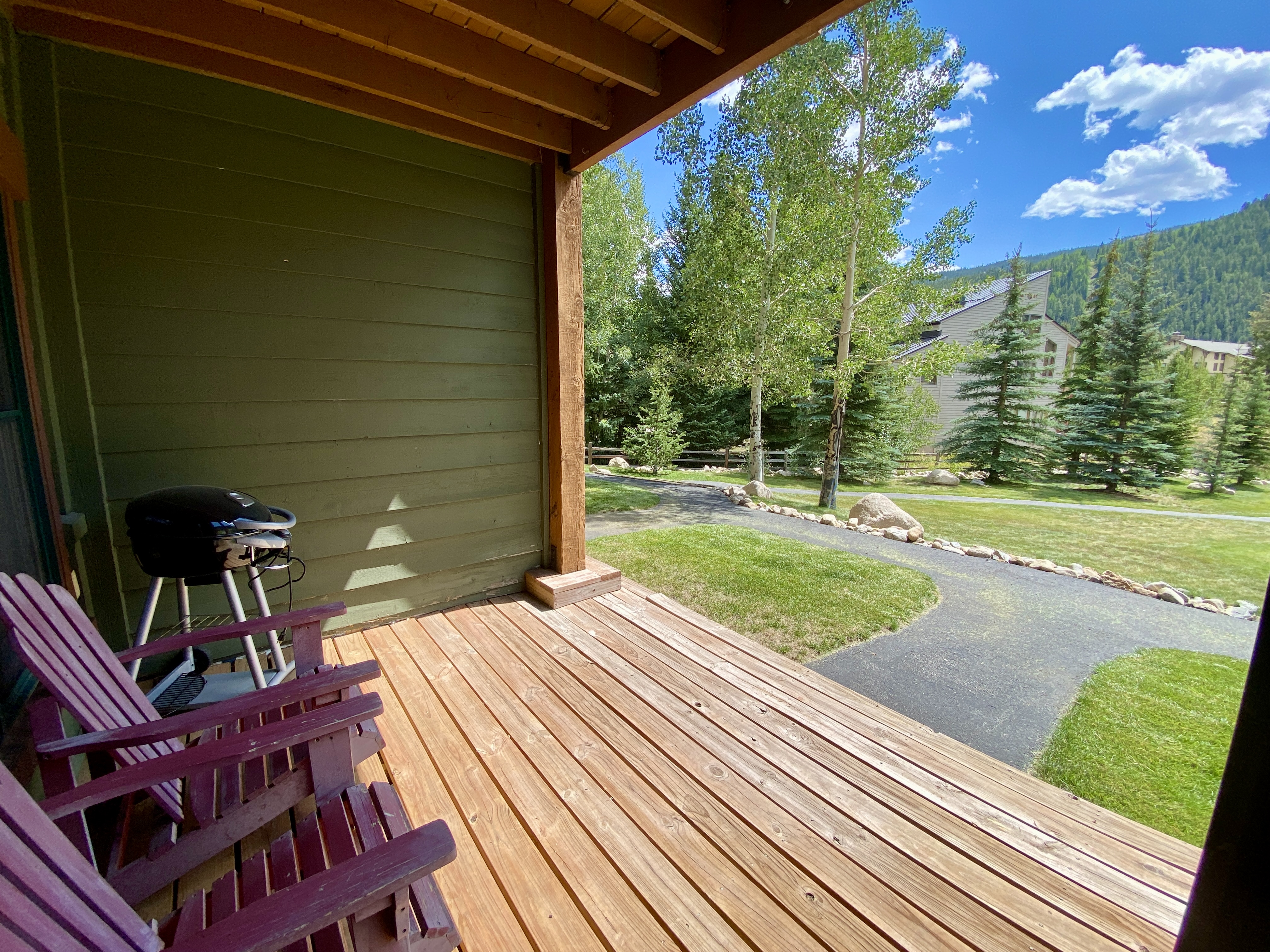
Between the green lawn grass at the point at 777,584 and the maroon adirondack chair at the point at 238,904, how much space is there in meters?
2.66

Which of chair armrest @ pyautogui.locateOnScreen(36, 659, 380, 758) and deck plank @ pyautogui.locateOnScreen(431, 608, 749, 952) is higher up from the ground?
chair armrest @ pyautogui.locateOnScreen(36, 659, 380, 758)

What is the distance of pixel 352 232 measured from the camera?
238cm

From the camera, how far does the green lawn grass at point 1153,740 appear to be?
2.03 m

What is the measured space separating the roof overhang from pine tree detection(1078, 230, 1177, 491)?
14.2 metres

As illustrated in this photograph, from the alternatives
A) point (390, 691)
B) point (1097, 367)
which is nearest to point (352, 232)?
point (390, 691)

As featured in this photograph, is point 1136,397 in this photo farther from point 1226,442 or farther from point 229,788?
point 229,788

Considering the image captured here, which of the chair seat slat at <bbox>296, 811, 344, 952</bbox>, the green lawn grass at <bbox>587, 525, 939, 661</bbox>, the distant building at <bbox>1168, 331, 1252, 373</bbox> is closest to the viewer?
the chair seat slat at <bbox>296, 811, 344, 952</bbox>

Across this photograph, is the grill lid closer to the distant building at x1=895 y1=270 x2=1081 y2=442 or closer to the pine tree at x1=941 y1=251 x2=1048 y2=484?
the pine tree at x1=941 y1=251 x2=1048 y2=484

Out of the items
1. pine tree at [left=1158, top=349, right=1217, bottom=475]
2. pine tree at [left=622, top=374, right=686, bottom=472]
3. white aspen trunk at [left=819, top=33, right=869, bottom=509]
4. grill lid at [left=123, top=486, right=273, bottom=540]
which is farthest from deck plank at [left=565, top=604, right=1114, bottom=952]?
pine tree at [left=1158, top=349, right=1217, bottom=475]

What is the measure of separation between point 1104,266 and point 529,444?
17.7 m

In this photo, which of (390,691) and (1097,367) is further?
(1097,367)

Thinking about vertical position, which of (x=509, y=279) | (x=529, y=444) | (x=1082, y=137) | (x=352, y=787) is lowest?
(x=352, y=787)

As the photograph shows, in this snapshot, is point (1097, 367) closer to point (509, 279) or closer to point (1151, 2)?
point (1151, 2)

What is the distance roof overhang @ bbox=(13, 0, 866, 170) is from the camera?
1680mm
